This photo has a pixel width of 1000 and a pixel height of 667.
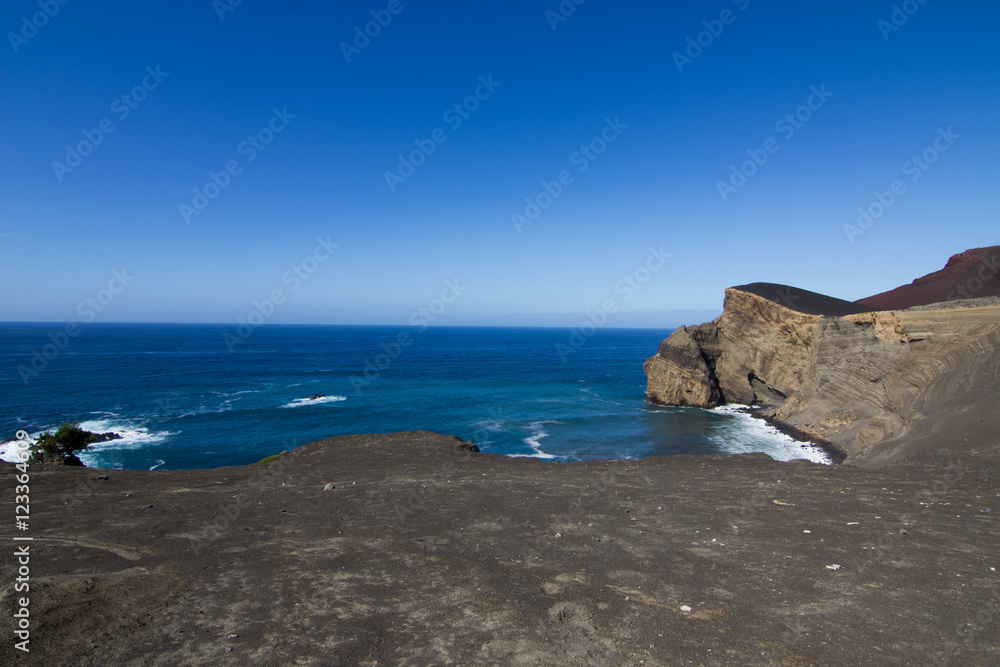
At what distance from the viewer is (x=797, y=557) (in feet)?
26.5

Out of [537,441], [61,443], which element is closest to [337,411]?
[537,441]

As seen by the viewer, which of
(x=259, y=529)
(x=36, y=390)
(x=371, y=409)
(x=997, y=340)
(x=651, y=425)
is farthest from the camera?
(x=36, y=390)

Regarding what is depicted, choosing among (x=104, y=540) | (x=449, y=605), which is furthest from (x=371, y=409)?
(x=449, y=605)

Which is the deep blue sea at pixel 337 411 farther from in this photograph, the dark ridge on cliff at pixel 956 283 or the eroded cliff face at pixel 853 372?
the dark ridge on cliff at pixel 956 283

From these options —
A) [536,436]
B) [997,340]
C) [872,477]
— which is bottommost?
[536,436]

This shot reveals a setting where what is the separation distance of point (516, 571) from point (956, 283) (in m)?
64.7

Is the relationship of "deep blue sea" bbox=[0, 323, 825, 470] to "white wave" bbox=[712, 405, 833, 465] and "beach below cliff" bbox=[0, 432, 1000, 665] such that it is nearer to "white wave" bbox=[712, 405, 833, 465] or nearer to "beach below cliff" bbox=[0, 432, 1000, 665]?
"white wave" bbox=[712, 405, 833, 465]

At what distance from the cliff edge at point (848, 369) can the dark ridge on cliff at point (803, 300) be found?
0.65 feet

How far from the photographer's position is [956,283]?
49.9 metres

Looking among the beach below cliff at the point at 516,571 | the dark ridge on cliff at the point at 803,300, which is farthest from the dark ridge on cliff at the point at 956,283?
the beach below cliff at the point at 516,571

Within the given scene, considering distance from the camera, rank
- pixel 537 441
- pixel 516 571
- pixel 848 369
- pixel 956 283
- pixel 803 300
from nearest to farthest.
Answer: pixel 516 571 → pixel 848 369 → pixel 537 441 → pixel 803 300 → pixel 956 283

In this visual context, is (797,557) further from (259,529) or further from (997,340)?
(997,340)

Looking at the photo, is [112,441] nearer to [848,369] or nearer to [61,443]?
[61,443]

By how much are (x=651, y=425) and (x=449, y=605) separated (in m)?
36.0
